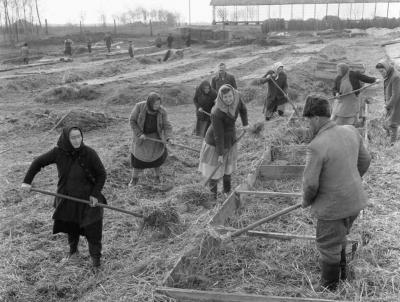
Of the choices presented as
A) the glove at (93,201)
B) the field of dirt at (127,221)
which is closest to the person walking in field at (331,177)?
the field of dirt at (127,221)

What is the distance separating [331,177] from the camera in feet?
11.3

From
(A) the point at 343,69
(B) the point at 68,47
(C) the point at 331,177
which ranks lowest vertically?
(B) the point at 68,47

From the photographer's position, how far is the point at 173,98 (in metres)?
14.4

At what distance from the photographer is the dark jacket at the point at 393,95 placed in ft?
23.9

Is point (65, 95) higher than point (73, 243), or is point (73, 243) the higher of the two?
point (73, 243)

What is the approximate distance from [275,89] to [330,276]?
6.44 meters

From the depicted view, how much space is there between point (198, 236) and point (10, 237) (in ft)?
7.38

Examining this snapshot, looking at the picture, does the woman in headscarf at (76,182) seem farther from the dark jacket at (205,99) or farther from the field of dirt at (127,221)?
the dark jacket at (205,99)

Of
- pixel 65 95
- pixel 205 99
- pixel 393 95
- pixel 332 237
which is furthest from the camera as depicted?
pixel 65 95

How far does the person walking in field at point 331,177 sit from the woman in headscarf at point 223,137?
227 cm

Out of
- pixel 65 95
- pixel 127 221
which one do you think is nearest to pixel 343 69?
pixel 127 221

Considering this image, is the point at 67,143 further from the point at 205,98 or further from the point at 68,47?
the point at 68,47

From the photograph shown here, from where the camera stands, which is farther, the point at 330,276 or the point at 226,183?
the point at 226,183

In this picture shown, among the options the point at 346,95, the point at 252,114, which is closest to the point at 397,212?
the point at 346,95
